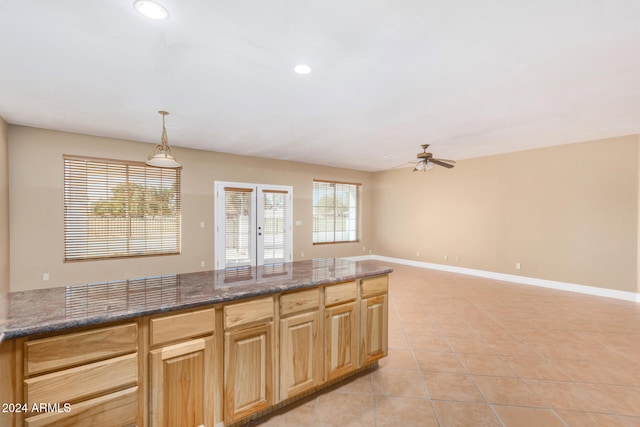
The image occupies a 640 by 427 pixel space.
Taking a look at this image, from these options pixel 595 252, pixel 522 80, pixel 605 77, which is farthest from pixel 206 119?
pixel 595 252

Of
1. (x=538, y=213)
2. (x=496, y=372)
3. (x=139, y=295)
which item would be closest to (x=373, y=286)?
(x=496, y=372)

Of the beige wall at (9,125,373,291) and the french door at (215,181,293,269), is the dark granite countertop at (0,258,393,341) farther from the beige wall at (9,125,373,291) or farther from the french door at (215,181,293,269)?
the french door at (215,181,293,269)

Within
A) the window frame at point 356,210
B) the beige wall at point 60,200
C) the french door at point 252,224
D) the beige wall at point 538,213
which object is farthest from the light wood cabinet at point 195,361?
the window frame at point 356,210

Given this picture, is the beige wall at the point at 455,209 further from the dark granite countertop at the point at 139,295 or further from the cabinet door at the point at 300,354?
the cabinet door at the point at 300,354

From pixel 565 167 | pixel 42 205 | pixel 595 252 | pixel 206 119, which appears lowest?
pixel 595 252

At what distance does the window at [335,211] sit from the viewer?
8227 mm

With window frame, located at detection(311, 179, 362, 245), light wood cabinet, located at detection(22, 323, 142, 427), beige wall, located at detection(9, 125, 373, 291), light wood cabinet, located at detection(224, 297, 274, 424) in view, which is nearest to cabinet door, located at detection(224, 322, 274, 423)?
light wood cabinet, located at detection(224, 297, 274, 424)

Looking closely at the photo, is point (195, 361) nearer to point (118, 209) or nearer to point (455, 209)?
point (118, 209)

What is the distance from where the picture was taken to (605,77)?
2.85 metres

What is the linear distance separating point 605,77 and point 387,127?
7.87 ft

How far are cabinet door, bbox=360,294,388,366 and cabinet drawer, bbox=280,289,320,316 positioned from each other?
50 cm

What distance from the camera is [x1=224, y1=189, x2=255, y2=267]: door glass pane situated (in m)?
6.63

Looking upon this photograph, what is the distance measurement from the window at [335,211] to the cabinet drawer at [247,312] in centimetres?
609

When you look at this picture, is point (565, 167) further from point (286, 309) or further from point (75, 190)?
point (75, 190)
